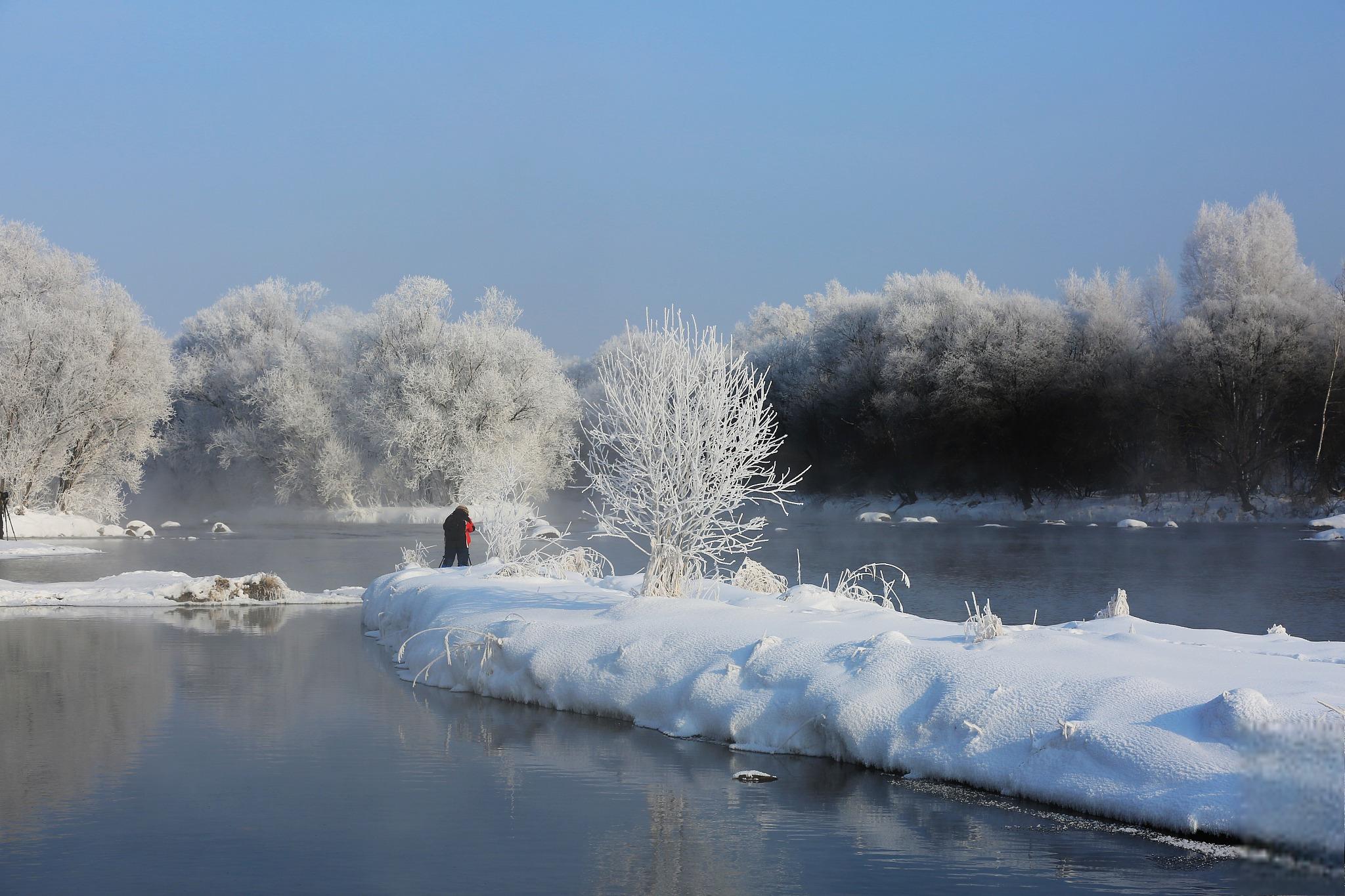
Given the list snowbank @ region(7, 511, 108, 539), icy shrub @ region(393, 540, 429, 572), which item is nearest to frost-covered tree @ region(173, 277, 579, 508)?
snowbank @ region(7, 511, 108, 539)

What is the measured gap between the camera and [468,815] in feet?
22.7

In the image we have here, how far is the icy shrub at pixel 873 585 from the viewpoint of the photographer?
13.8 meters

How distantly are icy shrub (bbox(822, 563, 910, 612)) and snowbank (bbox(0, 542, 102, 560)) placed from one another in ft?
71.5

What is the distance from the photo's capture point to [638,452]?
13.4 meters

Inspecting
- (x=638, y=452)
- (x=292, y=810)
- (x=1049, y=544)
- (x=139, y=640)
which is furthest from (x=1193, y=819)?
(x=1049, y=544)

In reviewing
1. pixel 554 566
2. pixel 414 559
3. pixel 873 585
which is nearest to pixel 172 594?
pixel 414 559

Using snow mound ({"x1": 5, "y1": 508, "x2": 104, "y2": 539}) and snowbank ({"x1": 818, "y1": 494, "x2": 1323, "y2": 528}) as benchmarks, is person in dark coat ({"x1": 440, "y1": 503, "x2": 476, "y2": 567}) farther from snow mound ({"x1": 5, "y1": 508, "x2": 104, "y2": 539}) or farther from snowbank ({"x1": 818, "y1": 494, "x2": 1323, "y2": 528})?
snowbank ({"x1": 818, "y1": 494, "x2": 1323, "y2": 528})

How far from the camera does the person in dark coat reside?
2066 centimetres

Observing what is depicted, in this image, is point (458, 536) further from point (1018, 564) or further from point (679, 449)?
point (1018, 564)

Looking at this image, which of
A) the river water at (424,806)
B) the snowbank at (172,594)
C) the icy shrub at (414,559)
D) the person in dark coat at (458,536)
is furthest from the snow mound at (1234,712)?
the snowbank at (172,594)

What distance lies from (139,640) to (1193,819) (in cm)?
1256

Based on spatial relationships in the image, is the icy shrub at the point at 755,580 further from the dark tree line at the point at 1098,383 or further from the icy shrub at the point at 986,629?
the dark tree line at the point at 1098,383

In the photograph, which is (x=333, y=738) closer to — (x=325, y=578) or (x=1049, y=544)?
(x=325, y=578)

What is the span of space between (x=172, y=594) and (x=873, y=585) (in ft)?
40.1
